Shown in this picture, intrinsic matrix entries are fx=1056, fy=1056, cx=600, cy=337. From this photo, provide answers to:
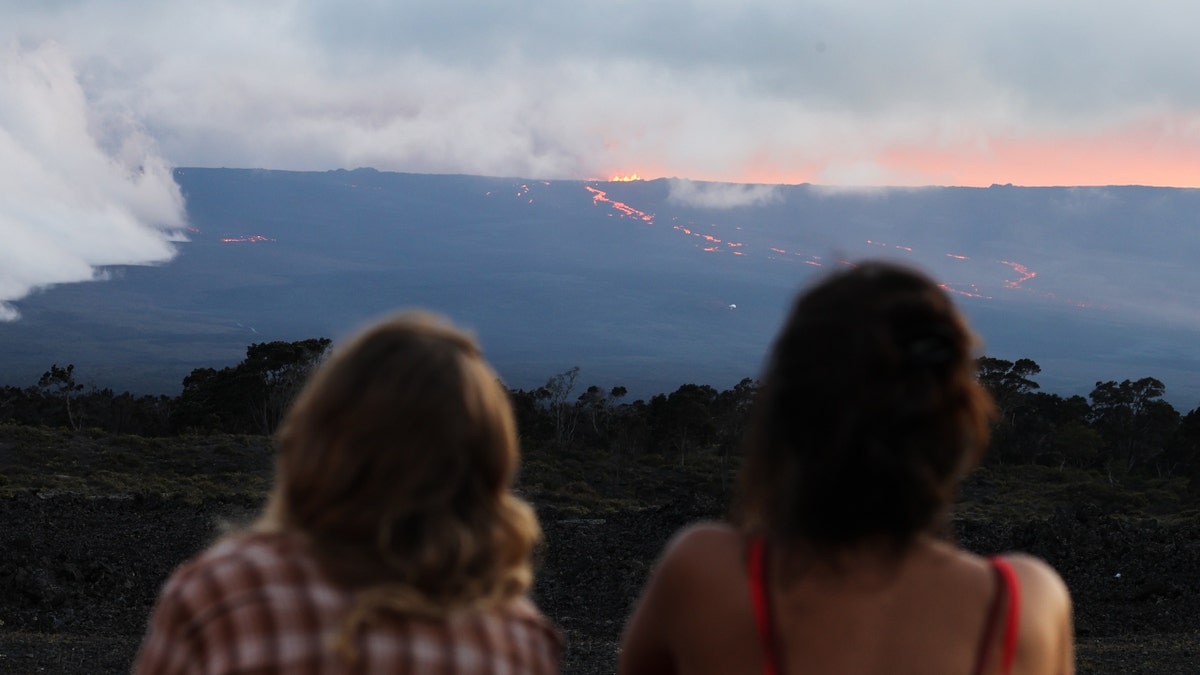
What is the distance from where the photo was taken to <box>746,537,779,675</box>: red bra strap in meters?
1.49

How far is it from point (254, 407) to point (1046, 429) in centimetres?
2021

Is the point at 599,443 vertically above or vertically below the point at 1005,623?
below

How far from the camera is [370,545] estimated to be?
4.95 feet

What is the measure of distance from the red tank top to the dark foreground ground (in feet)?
19.4

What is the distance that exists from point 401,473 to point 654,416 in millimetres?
24521

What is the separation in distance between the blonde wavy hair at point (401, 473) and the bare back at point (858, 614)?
1.04ft

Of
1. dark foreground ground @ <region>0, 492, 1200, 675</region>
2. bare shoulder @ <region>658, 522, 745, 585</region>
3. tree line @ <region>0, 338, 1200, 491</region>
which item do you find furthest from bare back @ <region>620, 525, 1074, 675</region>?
tree line @ <region>0, 338, 1200, 491</region>

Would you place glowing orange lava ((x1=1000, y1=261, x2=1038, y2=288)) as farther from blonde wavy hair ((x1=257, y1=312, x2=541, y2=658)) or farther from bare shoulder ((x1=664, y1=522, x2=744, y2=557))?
blonde wavy hair ((x1=257, y1=312, x2=541, y2=658))

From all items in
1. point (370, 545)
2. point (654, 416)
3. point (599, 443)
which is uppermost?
point (370, 545)

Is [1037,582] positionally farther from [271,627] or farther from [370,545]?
[271,627]

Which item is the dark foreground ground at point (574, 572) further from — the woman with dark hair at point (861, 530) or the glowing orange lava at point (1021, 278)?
the glowing orange lava at point (1021, 278)

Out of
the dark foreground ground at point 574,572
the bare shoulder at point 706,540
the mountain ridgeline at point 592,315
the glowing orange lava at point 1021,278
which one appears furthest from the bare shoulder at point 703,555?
the glowing orange lava at point 1021,278

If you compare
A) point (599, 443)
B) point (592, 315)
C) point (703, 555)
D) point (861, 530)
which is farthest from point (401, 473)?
point (592, 315)

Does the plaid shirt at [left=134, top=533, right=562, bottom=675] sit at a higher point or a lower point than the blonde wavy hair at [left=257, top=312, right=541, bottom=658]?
lower
